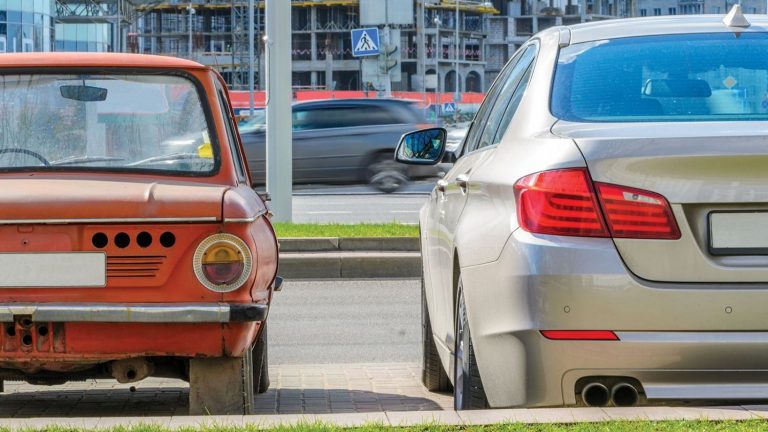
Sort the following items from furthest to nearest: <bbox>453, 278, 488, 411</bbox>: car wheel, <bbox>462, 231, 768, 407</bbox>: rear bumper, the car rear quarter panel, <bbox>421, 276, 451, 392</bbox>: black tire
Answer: <bbox>421, 276, 451, 392</bbox>: black tire → <bbox>453, 278, 488, 411</bbox>: car wheel → the car rear quarter panel → <bbox>462, 231, 768, 407</bbox>: rear bumper

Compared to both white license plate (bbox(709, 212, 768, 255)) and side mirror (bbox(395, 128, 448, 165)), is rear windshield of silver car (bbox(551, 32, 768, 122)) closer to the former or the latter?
white license plate (bbox(709, 212, 768, 255))

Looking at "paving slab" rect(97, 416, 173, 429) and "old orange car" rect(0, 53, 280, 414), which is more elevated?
"old orange car" rect(0, 53, 280, 414)

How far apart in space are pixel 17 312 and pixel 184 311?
572mm

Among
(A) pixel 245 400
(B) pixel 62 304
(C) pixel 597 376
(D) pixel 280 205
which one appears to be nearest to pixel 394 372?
(A) pixel 245 400

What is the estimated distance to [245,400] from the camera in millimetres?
5336

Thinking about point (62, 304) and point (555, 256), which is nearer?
point (555, 256)

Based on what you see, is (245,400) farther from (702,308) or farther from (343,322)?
(343,322)

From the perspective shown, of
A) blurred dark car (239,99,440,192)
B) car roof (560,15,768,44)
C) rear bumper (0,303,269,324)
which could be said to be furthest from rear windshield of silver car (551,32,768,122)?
blurred dark car (239,99,440,192)

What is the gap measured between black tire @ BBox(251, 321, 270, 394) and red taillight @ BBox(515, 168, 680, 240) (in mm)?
2634

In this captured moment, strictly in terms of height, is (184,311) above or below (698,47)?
below

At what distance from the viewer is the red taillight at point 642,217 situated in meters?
4.09

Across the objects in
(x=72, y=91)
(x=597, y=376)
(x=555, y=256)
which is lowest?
(x=597, y=376)

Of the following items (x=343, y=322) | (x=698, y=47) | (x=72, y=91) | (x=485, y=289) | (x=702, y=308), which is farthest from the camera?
(x=343, y=322)

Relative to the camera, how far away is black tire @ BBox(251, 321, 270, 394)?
6.60 meters
